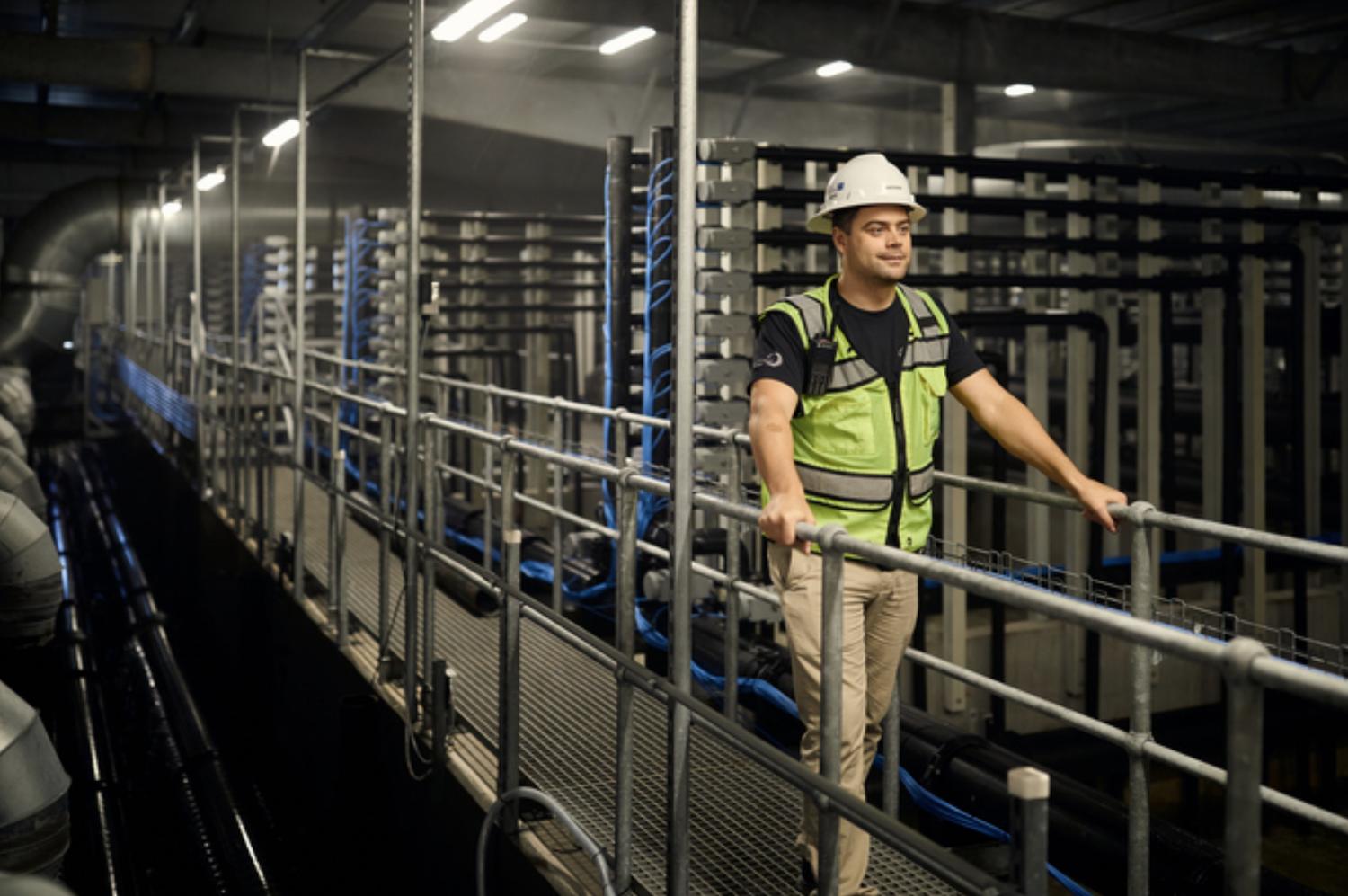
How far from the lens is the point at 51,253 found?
59.6ft

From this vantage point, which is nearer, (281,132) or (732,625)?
(732,625)

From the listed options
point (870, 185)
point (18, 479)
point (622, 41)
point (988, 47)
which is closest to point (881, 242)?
point (870, 185)

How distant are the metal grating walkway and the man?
347mm

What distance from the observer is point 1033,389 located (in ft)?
25.1

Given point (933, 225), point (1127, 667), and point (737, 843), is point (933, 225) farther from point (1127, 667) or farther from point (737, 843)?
point (737, 843)

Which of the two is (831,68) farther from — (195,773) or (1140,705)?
(1140,705)

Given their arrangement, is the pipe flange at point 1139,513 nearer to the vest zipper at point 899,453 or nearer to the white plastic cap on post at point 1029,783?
the vest zipper at point 899,453

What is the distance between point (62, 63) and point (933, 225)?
918 centimetres

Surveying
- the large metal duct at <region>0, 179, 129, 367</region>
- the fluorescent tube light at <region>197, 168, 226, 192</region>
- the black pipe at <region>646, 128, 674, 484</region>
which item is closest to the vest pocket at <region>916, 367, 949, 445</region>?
the black pipe at <region>646, 128, 674, 484</region>

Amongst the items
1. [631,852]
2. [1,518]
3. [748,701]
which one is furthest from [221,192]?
[631,852]

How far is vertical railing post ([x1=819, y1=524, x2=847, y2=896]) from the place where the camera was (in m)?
2.49

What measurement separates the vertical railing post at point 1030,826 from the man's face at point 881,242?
1333 millimetres

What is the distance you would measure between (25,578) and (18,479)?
2145mm

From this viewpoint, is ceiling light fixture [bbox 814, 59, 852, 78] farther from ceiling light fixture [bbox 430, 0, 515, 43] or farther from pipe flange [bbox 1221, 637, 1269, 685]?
pipe flange [bbox 1221, 637, 1269, 685]
